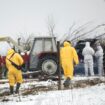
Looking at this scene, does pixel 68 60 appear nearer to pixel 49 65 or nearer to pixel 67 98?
pixel 67 98

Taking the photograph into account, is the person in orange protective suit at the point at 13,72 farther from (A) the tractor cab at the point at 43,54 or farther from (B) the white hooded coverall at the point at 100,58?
(B) the white hooded coverall at the point at 100,58

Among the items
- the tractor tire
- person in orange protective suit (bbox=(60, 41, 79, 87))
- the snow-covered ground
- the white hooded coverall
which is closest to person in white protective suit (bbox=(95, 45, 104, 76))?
the white hooded coverall

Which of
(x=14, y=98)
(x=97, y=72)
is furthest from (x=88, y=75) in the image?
(x=14, y=98)

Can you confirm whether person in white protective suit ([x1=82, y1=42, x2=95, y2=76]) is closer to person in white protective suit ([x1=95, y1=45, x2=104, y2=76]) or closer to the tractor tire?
person in white protective suit ([x1=95, y1=45, x2=104, y2=76])

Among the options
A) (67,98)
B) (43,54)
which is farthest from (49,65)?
(67,98)

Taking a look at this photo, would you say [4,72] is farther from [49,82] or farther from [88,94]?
[88,94]

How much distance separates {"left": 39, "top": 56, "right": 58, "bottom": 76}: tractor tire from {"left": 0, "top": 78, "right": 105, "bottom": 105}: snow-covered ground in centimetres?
709

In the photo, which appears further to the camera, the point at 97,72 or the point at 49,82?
the point at 97,72

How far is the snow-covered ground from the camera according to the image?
473 inches

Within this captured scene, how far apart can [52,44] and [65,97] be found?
9932 millimetres

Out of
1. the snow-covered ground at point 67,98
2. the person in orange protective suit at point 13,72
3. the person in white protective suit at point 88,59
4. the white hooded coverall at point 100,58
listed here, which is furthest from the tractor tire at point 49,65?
the snow-covered ground at point 67,98

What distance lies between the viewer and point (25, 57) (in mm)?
23000

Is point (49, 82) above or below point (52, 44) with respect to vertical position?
below

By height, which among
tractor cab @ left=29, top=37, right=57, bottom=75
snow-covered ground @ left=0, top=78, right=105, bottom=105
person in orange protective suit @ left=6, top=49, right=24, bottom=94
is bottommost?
snow-covered ground @ left=0, top=78, right=105, bottom=105
